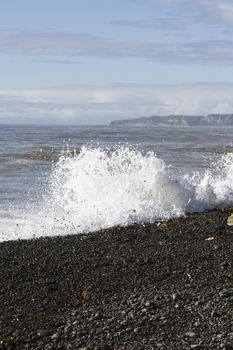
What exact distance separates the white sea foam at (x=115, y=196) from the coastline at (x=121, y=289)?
1.40 metres

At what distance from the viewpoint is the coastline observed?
22.6ft

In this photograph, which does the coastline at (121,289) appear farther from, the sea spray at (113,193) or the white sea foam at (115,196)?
the sea spray at (113,193)

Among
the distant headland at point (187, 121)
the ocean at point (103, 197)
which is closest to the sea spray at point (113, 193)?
the ocean at point (103, 197)

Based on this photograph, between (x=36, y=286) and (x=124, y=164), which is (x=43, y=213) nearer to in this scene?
(x=124, y=164)

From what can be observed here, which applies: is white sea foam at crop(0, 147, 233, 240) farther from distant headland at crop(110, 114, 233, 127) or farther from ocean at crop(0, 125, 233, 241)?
distant headland at crop(110, 114, 233, 127)

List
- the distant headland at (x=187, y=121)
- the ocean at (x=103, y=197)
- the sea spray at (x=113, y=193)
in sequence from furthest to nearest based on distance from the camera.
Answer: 1. the distant headland at (x=187, y=121)
2. the sea spray at (x=113, y=193)
3. the ocean at (x=103, y=197)

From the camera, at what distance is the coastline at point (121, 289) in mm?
6902

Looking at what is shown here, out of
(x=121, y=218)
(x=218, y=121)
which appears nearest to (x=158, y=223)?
(x=121, y=218)

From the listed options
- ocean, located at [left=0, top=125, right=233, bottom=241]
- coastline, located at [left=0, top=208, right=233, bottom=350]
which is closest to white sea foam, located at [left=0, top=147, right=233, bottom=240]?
ocean, located at [left=0, top=125, right=233, bottom=241]

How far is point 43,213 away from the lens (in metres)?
15.6

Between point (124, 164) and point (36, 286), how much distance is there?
884 centimetres

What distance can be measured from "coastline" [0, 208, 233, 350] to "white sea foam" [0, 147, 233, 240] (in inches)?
54.9

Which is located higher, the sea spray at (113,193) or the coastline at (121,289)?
the sea spray at (113,193)

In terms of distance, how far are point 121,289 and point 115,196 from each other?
6998 mm
